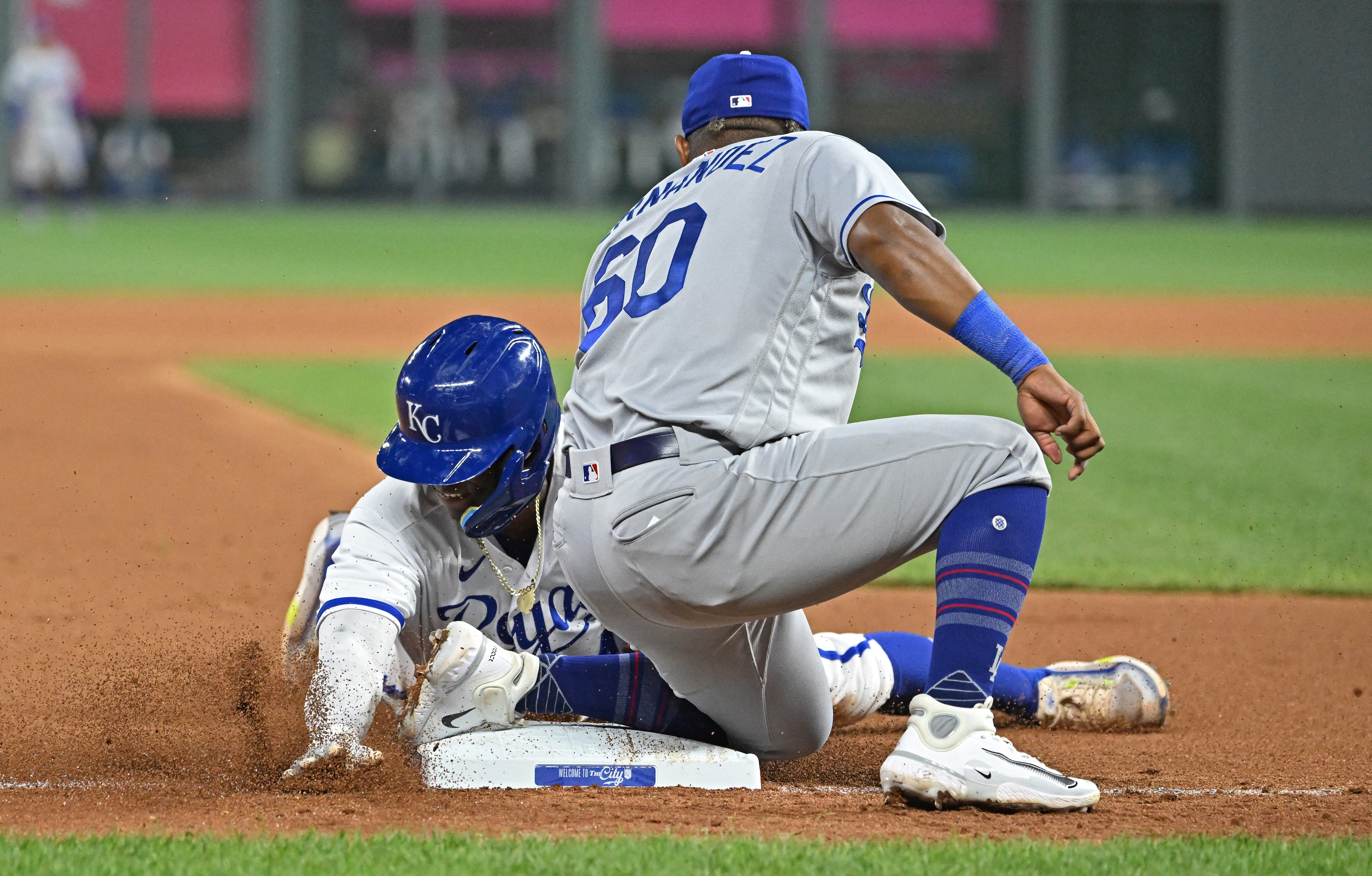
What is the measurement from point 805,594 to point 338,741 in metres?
0.98

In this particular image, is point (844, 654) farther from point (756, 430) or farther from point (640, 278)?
point (640, 278)

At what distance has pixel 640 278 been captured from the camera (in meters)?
2.92

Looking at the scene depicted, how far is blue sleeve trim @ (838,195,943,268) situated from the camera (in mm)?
2689

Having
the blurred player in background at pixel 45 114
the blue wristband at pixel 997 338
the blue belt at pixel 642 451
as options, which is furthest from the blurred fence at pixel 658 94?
the blue wristband at pixel 997 338

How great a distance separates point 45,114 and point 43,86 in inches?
14.3

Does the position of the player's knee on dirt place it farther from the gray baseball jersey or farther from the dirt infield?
the gray baseball jersey

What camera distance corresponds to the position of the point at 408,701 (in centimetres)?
329

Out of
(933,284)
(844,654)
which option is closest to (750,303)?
(933,284)

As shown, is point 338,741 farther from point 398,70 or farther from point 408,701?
point 398,70

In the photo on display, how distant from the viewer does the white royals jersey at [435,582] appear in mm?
3203

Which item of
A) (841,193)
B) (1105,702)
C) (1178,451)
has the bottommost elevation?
(1178,451)

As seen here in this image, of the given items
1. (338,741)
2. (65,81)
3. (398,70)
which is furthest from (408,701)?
(398,70)

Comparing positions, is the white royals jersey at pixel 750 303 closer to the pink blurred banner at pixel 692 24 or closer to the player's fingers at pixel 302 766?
the player's fingers at pixel 302 766

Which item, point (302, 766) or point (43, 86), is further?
point (43, 86)
